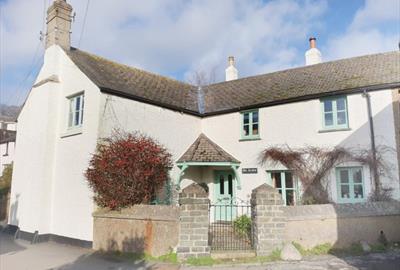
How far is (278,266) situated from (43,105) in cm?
1193

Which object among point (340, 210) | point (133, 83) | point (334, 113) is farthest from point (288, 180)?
point (133, 83)

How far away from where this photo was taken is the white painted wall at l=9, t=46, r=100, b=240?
12.3 meters

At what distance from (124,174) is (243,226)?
15.5 ft

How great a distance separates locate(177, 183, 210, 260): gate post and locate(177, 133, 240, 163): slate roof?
→ 5.33 metres

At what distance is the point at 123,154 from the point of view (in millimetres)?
10922

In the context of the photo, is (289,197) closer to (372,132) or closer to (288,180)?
(288,180)

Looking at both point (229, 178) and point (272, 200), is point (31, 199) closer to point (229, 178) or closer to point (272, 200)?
point (229, 178)

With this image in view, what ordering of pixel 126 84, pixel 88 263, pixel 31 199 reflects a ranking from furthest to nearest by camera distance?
pixel 126 84, pixel 31 199, pixel 88 263

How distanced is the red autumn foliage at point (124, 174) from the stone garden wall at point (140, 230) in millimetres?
523

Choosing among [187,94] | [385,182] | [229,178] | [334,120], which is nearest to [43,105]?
[187,94]

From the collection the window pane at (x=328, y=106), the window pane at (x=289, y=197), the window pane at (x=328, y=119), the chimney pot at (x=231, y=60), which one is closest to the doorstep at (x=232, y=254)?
the window pane at (x=289, y=197)

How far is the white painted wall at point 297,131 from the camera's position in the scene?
41.0 ft

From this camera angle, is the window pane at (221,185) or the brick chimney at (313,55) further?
the brick chimney at (313,55)

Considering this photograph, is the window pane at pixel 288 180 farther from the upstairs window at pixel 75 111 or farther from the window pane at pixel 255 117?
the upstairs window at pixel 75 111
